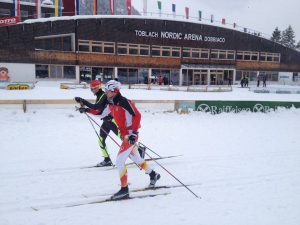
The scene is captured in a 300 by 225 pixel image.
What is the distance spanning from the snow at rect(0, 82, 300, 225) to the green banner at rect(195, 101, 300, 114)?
3.75 m

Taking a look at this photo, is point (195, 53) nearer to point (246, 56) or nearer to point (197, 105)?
point (246, 56)

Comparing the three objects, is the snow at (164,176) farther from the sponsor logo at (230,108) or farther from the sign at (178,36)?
the sign at (178,36)

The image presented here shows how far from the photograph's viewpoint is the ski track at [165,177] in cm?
482

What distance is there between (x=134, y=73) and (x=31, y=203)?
34.4 meters

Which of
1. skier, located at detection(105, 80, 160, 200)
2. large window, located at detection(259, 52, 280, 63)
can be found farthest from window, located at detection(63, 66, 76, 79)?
skier, located at detection(105, 80, 160, 200)

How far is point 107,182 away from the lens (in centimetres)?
628

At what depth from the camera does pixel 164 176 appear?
6.74 meters

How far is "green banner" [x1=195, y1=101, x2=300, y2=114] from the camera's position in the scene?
16.5 metres

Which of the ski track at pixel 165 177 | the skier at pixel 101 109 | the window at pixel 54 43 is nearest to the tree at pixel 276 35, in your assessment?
the window at pixel 54 43

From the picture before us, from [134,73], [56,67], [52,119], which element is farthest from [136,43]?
[52,119]

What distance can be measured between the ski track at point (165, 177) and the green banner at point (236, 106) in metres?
4.09

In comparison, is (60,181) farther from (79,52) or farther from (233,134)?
(79,52)

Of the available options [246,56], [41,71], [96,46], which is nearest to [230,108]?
[96,46]

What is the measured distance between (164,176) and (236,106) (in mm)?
11727
